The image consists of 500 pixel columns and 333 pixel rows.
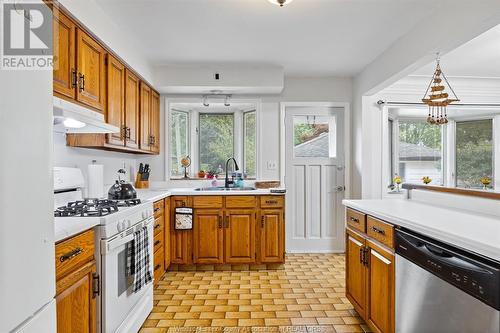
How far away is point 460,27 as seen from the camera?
2131mm

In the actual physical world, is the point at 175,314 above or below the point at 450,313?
below

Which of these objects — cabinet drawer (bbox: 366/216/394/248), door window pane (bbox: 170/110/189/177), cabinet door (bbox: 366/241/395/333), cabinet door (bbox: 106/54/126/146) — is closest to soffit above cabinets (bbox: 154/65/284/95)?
door window pane (bbox: 170/110/189/177)

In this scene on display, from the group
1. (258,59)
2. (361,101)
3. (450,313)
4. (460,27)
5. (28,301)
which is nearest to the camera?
(28,301)

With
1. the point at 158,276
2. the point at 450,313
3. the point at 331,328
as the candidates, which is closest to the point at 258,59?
the point at 158,276

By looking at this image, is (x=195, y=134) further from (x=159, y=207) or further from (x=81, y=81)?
(x=81, y=81)

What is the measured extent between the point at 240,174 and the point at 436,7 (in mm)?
2689

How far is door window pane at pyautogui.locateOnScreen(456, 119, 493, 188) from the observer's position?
4840 millimetres

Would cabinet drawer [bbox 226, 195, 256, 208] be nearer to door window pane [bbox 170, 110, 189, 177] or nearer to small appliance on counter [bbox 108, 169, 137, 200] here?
door window pane [bbox 170, 110, 189, 177]

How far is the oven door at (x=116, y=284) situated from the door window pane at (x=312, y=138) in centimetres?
272

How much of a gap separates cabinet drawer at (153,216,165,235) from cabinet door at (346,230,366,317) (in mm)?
1724

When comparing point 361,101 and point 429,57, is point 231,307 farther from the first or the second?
point 361,101

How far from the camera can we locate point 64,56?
2.03 m

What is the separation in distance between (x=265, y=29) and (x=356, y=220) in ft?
5.77

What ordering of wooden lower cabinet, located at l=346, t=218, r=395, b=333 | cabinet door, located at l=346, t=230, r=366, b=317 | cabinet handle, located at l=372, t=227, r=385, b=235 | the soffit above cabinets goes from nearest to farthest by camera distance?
1. wooden lower cabinet, located at l=346, t=218, r=395, b=333
2. cabinet handle, located at l=372, t=227, r=385, b=235
3. cabinet door, located at l=346, t=230, r=366, b=317
4. the soffit above cabinets
